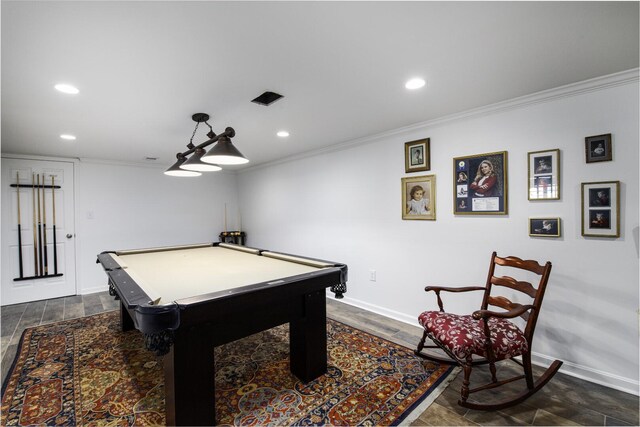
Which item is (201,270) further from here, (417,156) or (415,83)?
(417,156)

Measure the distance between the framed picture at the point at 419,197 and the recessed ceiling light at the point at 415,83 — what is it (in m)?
1.11

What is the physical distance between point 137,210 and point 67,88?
3425 mm

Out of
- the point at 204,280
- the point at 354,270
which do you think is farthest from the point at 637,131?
the point at 204,280

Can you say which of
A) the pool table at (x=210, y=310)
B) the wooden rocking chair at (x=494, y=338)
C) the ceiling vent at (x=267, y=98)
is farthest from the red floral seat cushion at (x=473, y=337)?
the ceiling vent at (x=267, y=98)

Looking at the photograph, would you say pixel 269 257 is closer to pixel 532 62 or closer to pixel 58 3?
pixel 58 3

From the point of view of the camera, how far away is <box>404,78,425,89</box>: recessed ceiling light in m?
2.05

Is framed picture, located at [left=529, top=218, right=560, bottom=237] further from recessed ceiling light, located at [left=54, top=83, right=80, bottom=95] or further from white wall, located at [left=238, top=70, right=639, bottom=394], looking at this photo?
recessed ceiling light, located at [left=54, top=83, right=80, bottom=95]

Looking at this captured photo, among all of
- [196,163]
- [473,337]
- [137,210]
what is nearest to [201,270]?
[196,163]

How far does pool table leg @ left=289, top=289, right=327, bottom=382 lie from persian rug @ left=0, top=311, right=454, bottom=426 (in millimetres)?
81

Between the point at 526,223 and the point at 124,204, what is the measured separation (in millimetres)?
5666

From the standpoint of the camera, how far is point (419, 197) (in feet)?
10.2

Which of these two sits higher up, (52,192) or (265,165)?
(265,165)

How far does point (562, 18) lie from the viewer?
140 centimetres

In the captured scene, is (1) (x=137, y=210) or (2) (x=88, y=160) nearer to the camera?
(2) (x=88, y=160)
